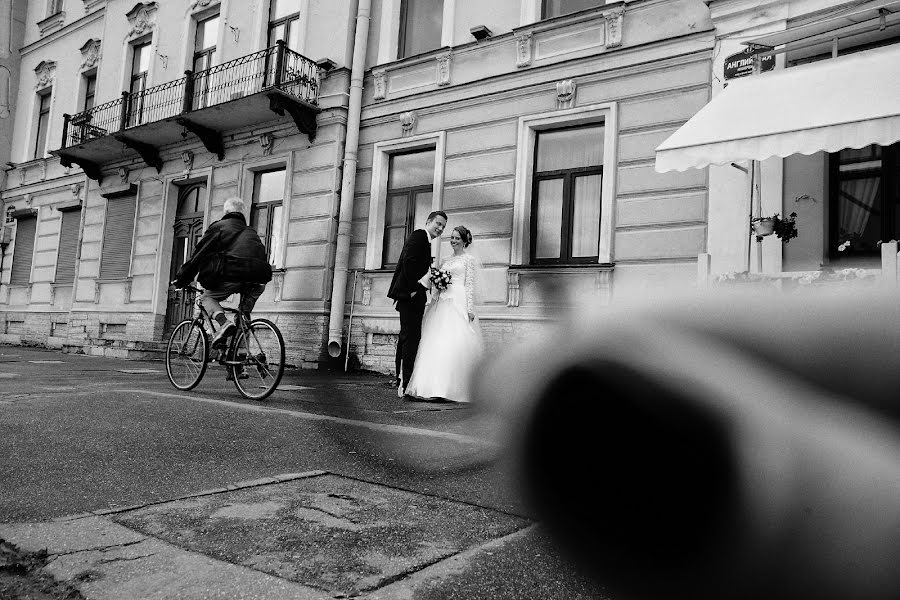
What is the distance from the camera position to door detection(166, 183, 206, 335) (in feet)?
42.9

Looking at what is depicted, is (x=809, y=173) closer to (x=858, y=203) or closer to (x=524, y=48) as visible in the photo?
(x=858, y=203)

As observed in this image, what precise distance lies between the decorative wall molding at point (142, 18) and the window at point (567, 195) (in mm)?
10113

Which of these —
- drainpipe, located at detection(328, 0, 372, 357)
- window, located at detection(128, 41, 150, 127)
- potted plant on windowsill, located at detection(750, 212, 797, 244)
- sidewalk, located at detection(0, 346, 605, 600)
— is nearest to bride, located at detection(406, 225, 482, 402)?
potted plant on windowsill, located at detection(750, 212, 797, 244)

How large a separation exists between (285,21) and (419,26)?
2.95m

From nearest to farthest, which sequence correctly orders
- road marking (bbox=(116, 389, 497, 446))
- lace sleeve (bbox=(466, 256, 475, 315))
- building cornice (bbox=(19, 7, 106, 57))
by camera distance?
road marking (bbox=(116, 389, 497, 446)), lace sleeve (bbox=(466, 256, 475, 315)), building cornice (bbox=(19, 7, 106, 57))

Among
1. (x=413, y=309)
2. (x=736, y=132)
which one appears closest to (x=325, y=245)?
(x=413, y=309)

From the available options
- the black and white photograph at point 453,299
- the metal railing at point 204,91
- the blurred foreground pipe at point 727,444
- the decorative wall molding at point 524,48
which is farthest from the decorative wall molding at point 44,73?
the blurred foreground pipe at point 727,444

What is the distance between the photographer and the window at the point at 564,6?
8.46 metres

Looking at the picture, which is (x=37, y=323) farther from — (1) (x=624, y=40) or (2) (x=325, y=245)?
(1) (x=624, y=40)

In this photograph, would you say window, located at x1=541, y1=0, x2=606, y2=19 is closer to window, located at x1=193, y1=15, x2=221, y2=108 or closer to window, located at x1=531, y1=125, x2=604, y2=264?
window, located at x1=531, y1=125, x2=604, y2=264

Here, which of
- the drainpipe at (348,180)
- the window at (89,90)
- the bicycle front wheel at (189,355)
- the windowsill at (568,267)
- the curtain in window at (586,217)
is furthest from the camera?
the window at (89,90)

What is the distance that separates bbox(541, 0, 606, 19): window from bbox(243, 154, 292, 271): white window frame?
482cm

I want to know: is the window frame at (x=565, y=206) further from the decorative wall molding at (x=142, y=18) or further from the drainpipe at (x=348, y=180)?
the decorative wall molding at (x=142, y=18)

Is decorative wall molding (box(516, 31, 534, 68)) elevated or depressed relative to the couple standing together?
elevated
